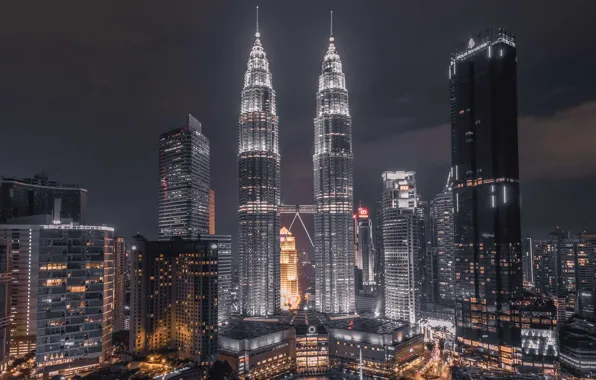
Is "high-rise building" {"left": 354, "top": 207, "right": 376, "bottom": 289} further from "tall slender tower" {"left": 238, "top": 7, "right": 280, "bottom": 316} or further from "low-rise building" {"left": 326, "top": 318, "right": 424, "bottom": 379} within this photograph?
"low-rise building" {"left": 326, "top": 318, "right": 424, "bottom": 379}

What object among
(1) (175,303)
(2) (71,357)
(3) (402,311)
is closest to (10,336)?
(2) (71,357)

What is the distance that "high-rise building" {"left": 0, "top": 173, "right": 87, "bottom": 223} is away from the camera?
88812 millimetres

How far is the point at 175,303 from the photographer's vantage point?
70250mm

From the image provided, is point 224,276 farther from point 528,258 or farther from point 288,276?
point 528,258

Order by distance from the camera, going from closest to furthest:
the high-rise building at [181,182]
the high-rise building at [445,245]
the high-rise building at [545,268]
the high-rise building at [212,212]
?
the high-rise building at [181,182], the high-rise building at [445,245], the high-rise building at [545,268], the high-rise building at [212,212]

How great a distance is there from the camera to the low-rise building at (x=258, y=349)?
6669 centimetres

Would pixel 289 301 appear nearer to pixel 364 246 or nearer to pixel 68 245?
pixel 364 246

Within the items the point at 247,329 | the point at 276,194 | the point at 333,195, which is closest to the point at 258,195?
the point at 276,194

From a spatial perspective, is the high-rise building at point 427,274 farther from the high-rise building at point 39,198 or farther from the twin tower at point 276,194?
the high-rise building at point 39,198

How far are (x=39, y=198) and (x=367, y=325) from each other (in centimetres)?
7260

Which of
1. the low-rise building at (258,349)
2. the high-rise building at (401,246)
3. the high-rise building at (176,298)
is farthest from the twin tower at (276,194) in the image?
the high-rise building at (176,298)

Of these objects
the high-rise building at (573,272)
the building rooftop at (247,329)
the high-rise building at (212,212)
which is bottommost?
the building rooftop at (247,329)

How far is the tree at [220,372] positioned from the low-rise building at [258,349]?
5592mm

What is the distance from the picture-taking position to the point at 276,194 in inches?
3947
